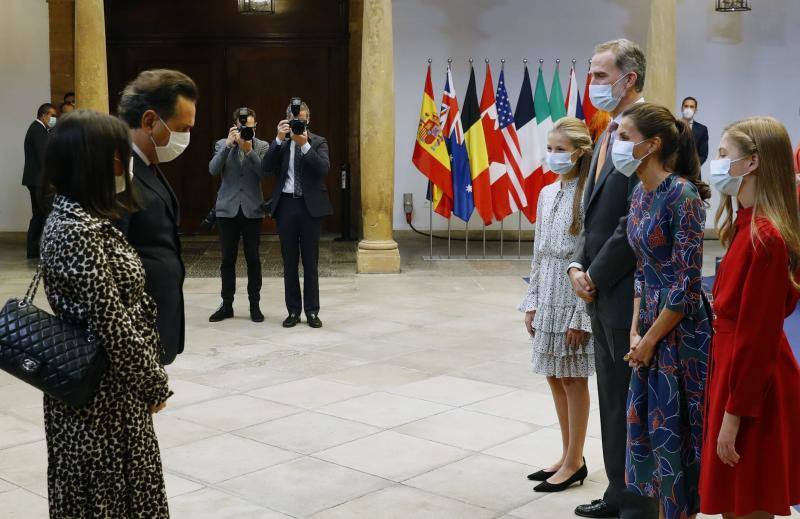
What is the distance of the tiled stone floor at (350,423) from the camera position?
4.46m

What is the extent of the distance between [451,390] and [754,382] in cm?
353

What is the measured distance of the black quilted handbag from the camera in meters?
2.67

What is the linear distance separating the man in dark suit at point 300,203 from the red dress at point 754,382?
5606mm

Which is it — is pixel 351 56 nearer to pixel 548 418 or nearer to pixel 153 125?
pixel 548 418

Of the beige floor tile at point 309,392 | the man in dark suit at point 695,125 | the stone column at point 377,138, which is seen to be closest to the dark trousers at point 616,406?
the beige floor tile at point 309,392

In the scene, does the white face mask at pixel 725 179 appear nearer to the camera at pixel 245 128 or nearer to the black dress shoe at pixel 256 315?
the camera at pixel 245 128

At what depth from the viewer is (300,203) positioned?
849 cm

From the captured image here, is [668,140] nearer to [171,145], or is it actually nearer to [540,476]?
[171,145]

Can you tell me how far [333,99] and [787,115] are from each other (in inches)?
248

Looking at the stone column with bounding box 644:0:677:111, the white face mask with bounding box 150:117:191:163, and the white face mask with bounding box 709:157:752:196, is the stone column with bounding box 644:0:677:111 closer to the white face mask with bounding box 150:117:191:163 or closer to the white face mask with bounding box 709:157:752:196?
the white face mask with bounding box 709:157:752:196

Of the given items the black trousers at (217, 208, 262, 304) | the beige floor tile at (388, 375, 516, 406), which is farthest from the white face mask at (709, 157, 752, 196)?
the black trousers at (217, 208, 262, 304)

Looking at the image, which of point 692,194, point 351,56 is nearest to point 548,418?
point 692,194

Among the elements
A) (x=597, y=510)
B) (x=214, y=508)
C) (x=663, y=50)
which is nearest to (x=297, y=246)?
(x=214, y=508)

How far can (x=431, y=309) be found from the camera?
30.6ft
